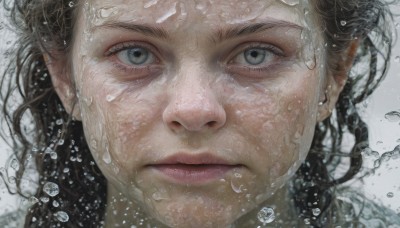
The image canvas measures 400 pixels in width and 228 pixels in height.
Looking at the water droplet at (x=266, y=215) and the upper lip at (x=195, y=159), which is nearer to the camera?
the upper lip at (x=195, y=159)

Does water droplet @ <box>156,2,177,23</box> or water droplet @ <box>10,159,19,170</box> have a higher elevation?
water droplet @ <box>156,2,177,23</box>

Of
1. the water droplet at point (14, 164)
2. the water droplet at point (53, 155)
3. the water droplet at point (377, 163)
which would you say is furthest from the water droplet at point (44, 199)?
the water droplet at point (377, 163)

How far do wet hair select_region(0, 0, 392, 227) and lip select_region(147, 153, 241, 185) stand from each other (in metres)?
0.45

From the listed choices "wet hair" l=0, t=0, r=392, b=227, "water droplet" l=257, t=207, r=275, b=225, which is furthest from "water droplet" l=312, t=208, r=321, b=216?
"water droplet" l=257, t=207, r=275, b=225

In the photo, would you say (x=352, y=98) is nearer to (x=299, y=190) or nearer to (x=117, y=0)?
(x=299, y=190)

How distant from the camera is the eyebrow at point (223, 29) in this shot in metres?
1.83

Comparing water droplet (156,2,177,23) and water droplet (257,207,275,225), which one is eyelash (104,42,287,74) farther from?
water droplet (257,207,275,225)

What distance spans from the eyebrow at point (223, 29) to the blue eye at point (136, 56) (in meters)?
0.06

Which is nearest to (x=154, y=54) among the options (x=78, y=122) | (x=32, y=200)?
(x=78, y=122)

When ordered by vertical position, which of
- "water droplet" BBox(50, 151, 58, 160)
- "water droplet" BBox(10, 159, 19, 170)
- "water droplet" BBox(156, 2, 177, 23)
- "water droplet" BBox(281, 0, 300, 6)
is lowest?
"water droplet" BBox(10, 159, 19, 170)

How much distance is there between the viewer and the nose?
1.74 meters

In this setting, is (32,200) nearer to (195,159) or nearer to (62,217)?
(62,217)

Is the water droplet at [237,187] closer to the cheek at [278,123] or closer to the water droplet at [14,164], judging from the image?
the cheek at [278,123]

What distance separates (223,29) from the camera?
182 cm
